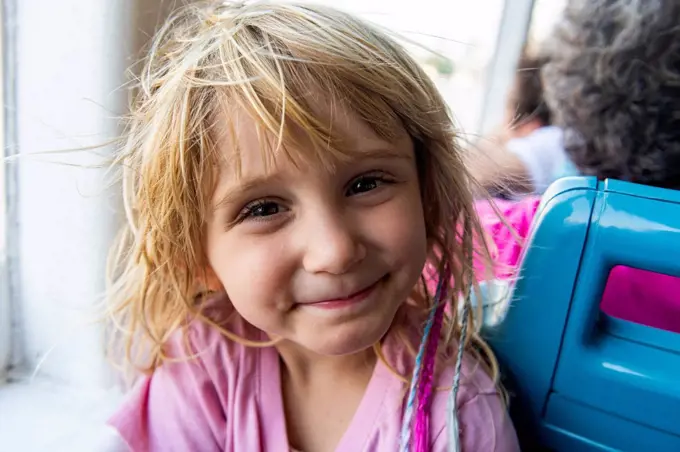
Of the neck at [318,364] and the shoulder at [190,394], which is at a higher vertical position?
the neck at [318,364]

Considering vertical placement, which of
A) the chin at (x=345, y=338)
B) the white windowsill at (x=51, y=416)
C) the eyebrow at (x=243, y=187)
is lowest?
the white windowsill at (x=51, y=416)

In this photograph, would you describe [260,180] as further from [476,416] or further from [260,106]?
[476,416]

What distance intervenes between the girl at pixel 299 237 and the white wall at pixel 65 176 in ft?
0.18

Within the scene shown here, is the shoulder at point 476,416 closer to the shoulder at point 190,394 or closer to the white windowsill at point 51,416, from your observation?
the shoulder at point 190,394

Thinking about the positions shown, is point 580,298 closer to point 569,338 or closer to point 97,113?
point 569,338

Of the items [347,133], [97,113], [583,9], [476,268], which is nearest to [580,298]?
[476,268]

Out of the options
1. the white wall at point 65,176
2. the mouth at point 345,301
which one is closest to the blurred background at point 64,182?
the white wall at point 65,176

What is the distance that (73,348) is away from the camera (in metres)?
0.80

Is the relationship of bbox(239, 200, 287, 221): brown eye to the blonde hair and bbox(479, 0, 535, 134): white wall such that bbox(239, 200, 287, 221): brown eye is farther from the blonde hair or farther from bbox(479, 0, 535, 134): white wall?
bbox(479, 0, 535, 134): white wall

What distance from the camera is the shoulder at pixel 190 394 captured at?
706mm

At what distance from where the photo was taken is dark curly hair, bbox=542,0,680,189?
28.0 inches

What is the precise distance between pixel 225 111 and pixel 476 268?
0.35 metres

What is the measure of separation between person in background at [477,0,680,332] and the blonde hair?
0.37 ft

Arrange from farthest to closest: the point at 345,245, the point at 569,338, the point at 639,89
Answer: the point at 639,89
the point at 569,338
the point at 345,245
